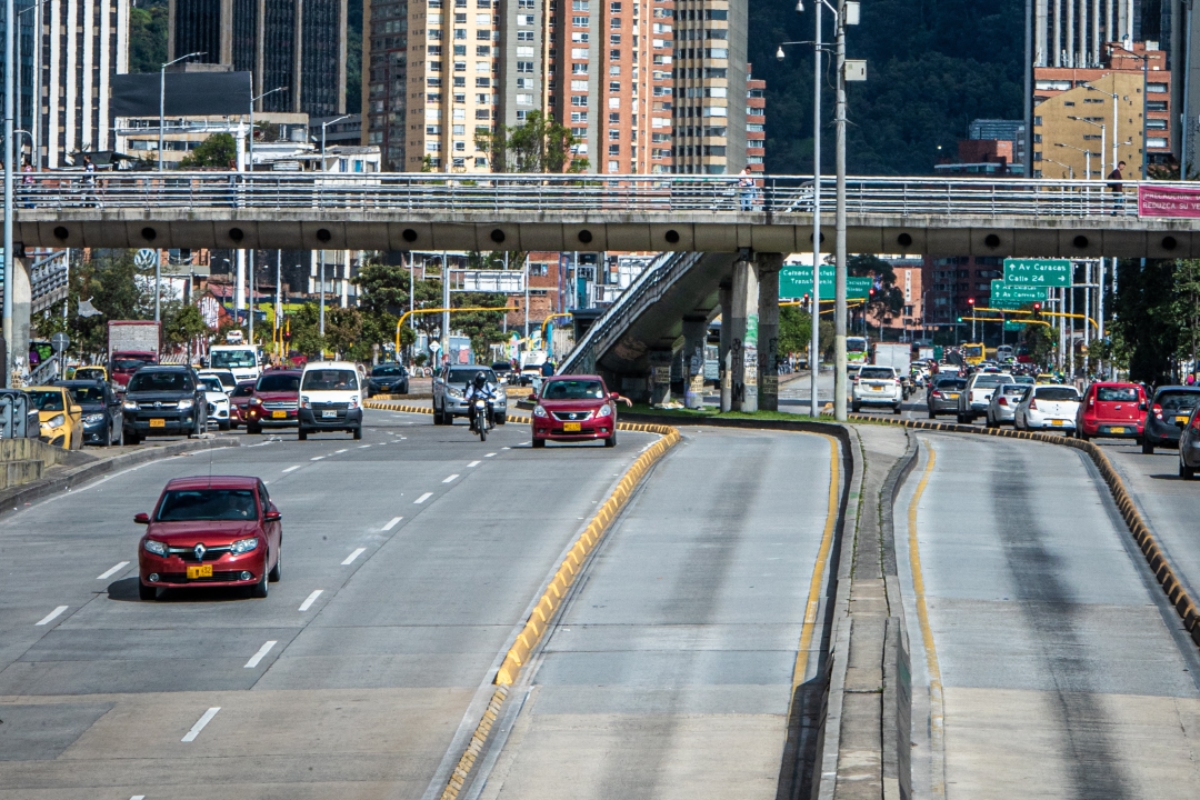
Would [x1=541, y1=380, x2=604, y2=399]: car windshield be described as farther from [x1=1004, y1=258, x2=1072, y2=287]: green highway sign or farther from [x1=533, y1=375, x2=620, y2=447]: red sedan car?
[x1=1004, y1=258, x2=1072, y2=287]: green highway sign

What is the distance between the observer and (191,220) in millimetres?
59969

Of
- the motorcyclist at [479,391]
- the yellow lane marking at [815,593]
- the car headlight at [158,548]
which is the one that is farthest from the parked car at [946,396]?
the car headlight at [158,548]

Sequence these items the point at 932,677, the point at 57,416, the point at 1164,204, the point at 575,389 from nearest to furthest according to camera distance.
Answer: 1. the point at 932,677
2. the point at 57,416
3. the point at 575,389
4. the point at 1164,204

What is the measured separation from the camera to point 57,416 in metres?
40.5

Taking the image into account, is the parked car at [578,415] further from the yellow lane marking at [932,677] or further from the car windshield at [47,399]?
the yellow lane marking at [932,677]

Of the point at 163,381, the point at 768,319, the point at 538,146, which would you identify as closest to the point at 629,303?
the point at 768,319

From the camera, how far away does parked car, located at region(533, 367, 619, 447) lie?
139 feet

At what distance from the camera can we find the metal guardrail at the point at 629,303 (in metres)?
68.9

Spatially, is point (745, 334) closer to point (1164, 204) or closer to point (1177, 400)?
point (1164, 204)

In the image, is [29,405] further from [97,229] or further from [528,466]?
[97,229]

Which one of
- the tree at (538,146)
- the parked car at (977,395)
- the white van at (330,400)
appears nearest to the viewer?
the white van at (330,400)

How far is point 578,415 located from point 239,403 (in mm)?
17378

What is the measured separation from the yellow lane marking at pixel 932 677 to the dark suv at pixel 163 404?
73.5 ft

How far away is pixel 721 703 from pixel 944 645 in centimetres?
353
